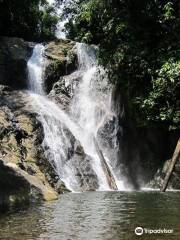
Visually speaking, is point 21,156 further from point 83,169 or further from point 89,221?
point 89,221

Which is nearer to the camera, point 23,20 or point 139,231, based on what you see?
point 139,231

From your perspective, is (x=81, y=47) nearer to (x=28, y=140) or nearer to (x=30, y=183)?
(x=28, y=140)

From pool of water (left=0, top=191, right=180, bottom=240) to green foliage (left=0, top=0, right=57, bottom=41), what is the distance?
2322 centimetres

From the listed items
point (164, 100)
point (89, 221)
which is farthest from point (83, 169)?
point (89, 221)

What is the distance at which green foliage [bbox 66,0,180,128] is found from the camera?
20781mm

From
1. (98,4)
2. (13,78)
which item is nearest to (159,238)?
(98,4)

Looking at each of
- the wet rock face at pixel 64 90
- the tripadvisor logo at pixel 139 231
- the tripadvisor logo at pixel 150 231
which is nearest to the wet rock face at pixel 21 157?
the wet rock face at pixel 64 90

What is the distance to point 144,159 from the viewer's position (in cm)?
2383

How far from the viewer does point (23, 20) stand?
3578 centimetres

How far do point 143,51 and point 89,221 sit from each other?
13957 millimetres

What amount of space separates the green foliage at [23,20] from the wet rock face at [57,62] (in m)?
4.86

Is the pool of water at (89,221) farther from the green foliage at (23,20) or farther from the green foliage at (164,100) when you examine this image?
the green foliage at (23,20)

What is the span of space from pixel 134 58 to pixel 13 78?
9164 millimetres

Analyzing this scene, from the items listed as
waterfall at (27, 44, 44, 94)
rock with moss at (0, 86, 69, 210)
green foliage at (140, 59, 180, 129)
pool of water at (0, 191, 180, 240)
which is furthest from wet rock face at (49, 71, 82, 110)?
pool of water at (0, 191, 180, 240)
